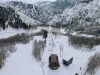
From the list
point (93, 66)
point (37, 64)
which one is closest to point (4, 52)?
point (37, 64)

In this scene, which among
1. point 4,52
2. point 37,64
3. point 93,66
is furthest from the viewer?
point 4,52

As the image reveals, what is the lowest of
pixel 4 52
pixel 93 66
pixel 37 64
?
pixel 37 64

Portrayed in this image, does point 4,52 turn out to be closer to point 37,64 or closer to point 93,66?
point 37,64

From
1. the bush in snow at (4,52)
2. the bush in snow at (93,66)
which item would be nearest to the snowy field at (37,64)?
the bush in snow at (4,52)

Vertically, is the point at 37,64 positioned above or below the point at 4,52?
below

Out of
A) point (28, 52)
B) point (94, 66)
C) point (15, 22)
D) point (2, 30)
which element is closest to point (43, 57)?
point (28, 52)

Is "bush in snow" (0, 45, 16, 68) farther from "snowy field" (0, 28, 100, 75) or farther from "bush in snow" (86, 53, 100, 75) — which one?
"bush in snow" (86, 53, 100, 75)

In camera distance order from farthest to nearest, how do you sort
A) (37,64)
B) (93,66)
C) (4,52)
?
(4,52)
(37,64)
(93,66)

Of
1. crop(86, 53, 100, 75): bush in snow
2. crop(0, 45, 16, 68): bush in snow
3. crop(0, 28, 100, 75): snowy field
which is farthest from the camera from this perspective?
crop(0, 45, 16, 68): bush in snow

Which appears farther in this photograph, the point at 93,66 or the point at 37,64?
the point at 37,64

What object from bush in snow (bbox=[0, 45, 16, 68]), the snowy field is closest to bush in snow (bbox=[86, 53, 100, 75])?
the snowy field

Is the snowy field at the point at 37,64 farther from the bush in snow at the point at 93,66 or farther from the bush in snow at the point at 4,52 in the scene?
the bush in snow at the point at 93,66
